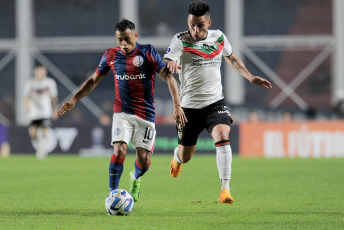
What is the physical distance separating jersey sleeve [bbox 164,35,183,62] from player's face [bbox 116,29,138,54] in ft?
1.37

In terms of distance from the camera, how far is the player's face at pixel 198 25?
8.24 m

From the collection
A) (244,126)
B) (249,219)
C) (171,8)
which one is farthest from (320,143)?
(249,219)

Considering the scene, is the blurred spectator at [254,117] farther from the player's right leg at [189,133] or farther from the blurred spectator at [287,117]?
the player's right leg at [189,133]

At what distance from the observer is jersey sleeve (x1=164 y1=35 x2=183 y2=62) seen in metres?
8.24

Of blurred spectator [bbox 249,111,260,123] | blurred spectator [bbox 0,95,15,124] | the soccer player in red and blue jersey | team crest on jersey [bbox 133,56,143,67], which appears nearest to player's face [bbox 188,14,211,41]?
the soccer player in red and blue jersey

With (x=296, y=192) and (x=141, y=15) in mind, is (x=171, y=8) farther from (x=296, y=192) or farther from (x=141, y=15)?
(x=296, y=192)

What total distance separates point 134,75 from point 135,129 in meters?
0.63

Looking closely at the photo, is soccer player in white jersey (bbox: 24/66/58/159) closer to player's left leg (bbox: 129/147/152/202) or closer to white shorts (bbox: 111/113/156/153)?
player's left leg (bbox: 129/147/152/202)

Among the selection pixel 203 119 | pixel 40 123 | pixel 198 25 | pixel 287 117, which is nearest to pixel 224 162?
pixel 203 119

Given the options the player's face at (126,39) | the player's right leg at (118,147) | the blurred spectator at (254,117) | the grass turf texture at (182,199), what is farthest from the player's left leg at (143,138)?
the blurred spectator at (254,117)

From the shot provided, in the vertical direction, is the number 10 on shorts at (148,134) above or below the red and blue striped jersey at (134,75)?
below

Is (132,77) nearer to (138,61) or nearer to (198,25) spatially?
(138,61)

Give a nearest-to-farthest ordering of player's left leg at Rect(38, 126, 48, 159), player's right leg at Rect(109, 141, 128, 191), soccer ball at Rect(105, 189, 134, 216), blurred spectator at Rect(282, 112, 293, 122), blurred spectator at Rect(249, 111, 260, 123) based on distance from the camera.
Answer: soccer ball at Rect(105, 189, 134, 216) → player's right leg at Rect(109, 141, 128, 191) → player's left leg at Rect(38, 126, 48, 159) → blurred spectator at Rect(249, 111, 260, 123) → blurred spectator at Rect(282, 112, 293, 122)

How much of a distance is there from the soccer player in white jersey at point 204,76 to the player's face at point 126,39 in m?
0.43
